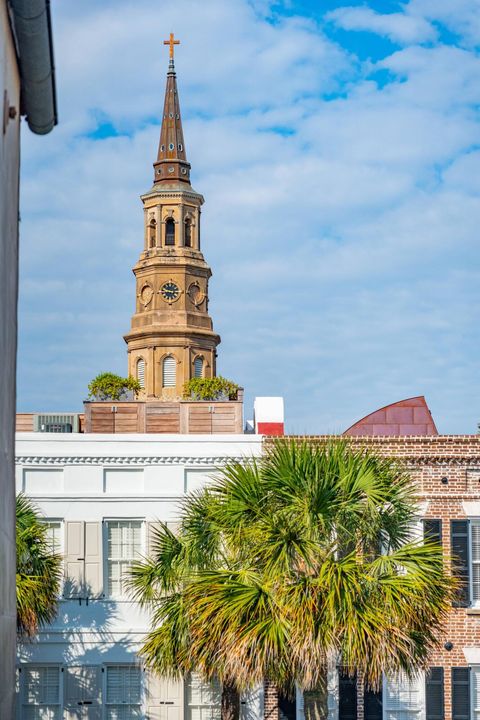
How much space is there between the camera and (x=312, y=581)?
75.0 ft

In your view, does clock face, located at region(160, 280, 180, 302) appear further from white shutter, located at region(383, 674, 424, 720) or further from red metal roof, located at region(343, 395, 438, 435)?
white shutter, located at region(383, 674, 424, 720)

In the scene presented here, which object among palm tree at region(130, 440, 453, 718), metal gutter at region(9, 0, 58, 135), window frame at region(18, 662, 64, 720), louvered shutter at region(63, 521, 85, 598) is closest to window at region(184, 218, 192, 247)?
louvered shutter at region(63, 521, 85, 598)

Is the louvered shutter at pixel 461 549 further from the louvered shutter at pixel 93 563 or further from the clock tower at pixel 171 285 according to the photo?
the clock tower at pixel 171 285

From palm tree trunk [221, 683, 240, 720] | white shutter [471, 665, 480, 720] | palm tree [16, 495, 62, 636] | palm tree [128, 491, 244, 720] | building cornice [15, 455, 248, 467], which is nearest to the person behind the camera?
palm tree [128, 491, 244, 720]

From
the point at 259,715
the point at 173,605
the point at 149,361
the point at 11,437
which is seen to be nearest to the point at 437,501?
the point at 259,715

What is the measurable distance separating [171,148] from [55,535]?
2804 inches

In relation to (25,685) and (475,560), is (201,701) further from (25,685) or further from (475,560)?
(475,560)

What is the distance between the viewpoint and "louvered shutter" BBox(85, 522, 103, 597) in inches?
1293

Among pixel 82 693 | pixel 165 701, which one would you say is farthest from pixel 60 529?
pixel 165 701

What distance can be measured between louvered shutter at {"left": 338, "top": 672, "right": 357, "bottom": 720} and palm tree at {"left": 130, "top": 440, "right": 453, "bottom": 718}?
754 cm

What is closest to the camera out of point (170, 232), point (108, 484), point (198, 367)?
point (108, 484)

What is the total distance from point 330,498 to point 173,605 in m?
4.18

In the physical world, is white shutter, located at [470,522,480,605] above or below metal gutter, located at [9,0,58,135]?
below

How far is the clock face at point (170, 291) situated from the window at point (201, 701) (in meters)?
66.5
